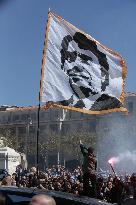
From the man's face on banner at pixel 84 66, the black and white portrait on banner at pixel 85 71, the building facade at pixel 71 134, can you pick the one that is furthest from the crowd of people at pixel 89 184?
the building facade at pixel 71 134

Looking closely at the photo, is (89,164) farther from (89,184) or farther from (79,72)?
(79,72)

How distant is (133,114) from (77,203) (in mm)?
100676

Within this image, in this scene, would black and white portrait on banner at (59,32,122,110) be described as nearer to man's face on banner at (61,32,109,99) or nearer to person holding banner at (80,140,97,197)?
man's face on banner at (61,32,109,99)

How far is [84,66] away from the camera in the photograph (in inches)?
437

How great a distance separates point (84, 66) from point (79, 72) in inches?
10.7

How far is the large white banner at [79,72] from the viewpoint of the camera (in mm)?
10094

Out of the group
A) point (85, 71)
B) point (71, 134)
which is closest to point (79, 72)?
point (85, 71)

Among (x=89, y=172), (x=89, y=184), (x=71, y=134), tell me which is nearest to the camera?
(x=89, y=184)

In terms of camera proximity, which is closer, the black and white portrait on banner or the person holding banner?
the person holding banner

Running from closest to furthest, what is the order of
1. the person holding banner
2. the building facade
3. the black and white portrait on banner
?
1. the person holding banner
2. the black and white portrait on banner
3. the building facade

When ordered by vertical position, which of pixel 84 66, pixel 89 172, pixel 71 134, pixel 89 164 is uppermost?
pixel 71 134

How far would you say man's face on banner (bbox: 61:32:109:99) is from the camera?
1066 centimetres

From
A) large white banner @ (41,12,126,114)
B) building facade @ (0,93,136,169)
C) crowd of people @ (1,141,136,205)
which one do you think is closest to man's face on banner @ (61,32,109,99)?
large white banner @ (41,12,126,114)

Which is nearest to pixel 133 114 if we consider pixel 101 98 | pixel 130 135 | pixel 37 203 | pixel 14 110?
pixel 130 135
